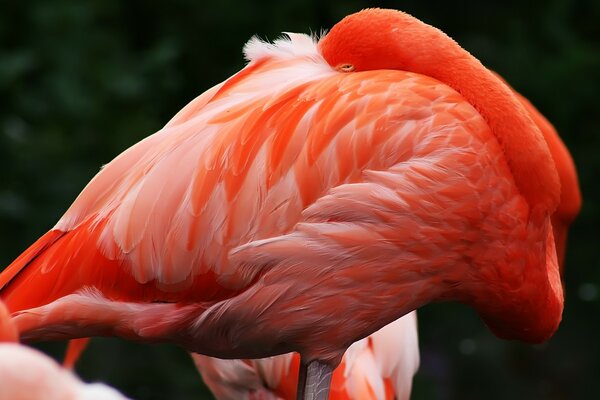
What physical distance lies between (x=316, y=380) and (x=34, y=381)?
3.18ft

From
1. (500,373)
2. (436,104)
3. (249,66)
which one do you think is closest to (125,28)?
(500,373)

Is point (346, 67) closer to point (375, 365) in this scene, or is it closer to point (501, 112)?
point (501, 112)


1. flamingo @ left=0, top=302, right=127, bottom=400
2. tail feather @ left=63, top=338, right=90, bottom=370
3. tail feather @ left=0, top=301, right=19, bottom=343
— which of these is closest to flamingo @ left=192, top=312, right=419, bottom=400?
tail feather @ left=63, top=338, right=90, bottom=370

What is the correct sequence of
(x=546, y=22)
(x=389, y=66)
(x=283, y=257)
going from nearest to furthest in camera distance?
(x=283, y=257)
(x=389, y=66)
(x=546, y=22)

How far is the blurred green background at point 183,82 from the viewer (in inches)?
167

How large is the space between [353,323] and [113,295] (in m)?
0.42

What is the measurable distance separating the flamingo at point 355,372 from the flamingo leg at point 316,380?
0.33 meters

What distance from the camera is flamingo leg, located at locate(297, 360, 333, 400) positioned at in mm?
2150

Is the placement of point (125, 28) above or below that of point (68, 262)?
Result: below

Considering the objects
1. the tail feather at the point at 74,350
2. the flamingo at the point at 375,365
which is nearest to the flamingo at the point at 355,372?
the flamingo at the point at 375,365

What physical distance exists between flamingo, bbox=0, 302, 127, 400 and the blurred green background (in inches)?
111

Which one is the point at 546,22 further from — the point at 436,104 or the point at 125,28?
the point at 436,104

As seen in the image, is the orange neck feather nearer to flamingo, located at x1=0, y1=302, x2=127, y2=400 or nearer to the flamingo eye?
the flamingo eye

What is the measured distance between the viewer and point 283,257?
6.72 ft
